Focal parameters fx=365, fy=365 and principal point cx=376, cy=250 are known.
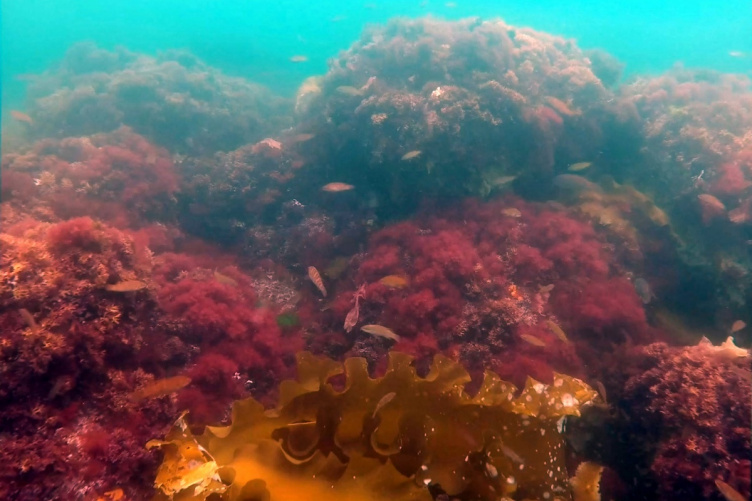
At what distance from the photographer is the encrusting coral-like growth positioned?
2371 mm

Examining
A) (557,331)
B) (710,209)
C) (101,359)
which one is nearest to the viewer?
(101,359)

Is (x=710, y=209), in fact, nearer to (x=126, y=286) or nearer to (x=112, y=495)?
(x=126, y=286)

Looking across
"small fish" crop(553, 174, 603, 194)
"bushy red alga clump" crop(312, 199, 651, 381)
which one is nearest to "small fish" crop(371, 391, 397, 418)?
"bushy red alga clump" crop(312, 199, 651, 381)

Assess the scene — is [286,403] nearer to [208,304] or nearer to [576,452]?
[208,304]

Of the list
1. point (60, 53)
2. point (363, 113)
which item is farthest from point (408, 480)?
point (60, 53)

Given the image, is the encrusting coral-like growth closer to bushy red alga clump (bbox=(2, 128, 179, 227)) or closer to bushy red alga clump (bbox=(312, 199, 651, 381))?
bushy red alga clump (bbox=(312, 199, 651, 381))

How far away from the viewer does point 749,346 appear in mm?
7332

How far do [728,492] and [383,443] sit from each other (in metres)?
3.07

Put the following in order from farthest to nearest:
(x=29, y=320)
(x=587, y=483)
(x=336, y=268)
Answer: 1. (x=336, y=268)
2. (x=29, y=320)
3. (x=587, y=483)

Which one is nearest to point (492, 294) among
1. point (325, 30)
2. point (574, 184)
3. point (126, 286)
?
point (574, 184)

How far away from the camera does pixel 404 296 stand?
637 centimetres

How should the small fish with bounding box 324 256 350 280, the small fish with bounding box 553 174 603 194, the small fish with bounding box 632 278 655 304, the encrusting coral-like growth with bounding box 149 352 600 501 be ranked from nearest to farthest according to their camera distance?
the encrusting coral-like growth with bounding box 149 352 600 501
the small fish with bounding box 632 278 655 304
the small fish with bounding box 324 256 350 280
the small fish with bounding box 553 174 603 194

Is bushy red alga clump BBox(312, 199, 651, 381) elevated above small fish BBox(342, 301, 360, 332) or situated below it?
above

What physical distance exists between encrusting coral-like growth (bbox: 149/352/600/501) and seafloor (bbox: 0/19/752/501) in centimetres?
2
